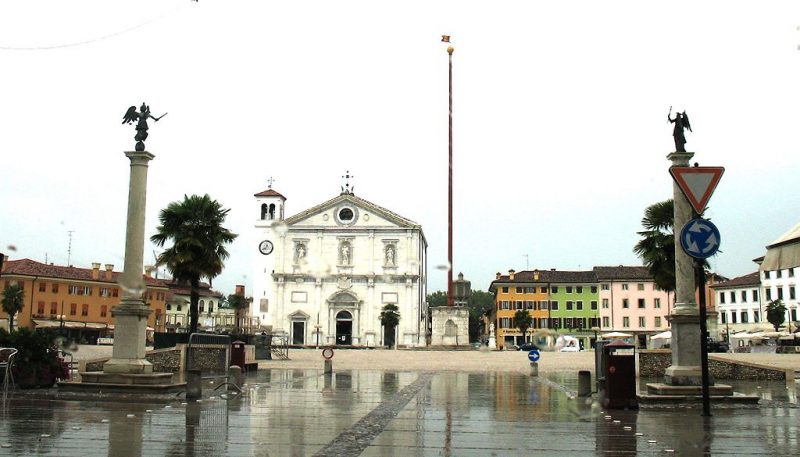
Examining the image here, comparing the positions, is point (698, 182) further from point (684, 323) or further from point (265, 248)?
point (265, 248)

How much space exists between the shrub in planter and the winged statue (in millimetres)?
4554

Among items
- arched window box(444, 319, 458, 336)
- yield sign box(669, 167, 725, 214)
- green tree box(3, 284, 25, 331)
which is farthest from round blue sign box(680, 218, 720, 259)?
green tree box(3, 284, 25, 331)

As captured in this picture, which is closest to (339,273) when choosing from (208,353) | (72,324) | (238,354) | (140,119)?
(72,324)

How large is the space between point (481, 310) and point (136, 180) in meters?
132

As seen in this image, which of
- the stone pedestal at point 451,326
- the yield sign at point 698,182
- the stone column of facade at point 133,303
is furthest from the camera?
the stone pedestal at point 451,326

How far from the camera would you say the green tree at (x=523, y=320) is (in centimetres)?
9431

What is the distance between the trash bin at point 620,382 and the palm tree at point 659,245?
16505 mm

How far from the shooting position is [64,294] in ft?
248

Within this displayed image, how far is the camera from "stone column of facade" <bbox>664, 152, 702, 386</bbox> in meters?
14.9

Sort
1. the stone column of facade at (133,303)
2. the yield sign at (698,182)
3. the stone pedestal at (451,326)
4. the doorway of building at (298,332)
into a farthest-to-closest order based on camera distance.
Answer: the doorway of building at (298,332), the stone pedestal at (451,326), the stone column of facade at (133,303), the yield sign at (698,182)

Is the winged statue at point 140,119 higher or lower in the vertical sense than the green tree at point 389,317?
higher

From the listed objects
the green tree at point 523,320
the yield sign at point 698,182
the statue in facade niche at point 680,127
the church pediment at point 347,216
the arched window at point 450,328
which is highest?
the church pediment at point 347,216

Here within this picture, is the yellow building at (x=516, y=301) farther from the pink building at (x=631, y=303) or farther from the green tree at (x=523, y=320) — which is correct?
the pink building at (x=631, y=303)

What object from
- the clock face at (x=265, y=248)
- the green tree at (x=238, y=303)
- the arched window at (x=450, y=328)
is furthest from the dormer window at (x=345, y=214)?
the arched window at (x=450, y=328)
